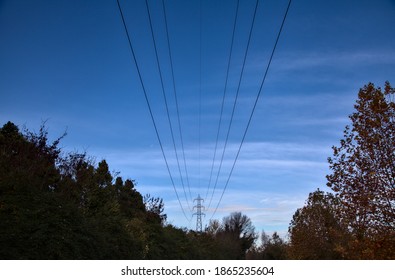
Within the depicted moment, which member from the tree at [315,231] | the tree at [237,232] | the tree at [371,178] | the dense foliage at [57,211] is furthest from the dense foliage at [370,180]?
the tree at [237,232]

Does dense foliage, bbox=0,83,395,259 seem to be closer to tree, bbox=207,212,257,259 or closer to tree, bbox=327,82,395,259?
tree, bbox=327,82,395,259

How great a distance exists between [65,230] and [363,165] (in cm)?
1010

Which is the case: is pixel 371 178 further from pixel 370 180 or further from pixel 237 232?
pixel 237 232

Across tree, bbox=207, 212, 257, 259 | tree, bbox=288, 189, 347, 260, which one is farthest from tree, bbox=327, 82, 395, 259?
tree, bbox=207, 212, 257, 259

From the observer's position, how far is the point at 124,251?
1714 cm

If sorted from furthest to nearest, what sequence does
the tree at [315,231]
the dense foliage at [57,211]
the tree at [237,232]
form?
the tree at [237,232] < the tree at [315,231] < the dense foliage at [57,211]

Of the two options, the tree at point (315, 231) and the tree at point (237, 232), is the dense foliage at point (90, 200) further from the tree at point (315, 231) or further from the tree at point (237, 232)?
the tree at point (237, 232)

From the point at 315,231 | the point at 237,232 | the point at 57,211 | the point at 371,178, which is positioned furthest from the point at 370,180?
the point at 237,232

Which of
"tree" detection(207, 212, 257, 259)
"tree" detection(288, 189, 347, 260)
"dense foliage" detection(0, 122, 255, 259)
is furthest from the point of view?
"tree" detection(207, 212, 257, 259)

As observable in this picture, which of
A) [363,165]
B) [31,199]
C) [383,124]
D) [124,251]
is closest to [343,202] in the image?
[363,165]

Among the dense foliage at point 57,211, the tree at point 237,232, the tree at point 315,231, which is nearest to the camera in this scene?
the dense foliage at point 57,211

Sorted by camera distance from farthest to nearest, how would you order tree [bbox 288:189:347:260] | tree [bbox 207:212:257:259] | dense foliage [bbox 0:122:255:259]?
tree [bbox 207:212:257:259] < tree [bbox 288:189:347:260] < dense foliage [bbox 0:122:255:259]

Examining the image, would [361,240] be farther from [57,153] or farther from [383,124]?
[57,153]
